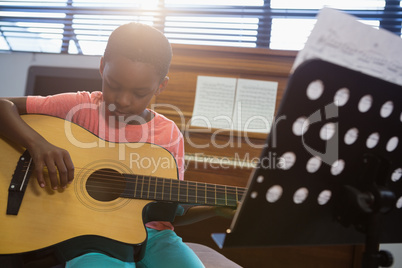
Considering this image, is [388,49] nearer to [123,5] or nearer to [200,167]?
[200,167]

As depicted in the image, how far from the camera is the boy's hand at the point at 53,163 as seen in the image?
105cm

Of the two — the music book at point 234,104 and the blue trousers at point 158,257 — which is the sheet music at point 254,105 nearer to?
the music book at point 234,104

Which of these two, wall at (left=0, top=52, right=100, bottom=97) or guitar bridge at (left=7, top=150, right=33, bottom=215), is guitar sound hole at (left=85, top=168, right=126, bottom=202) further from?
wall at (left=0, top=52, right=100, bottom=97)

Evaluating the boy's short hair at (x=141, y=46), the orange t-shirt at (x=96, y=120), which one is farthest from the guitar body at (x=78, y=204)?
the boy's short hair at (x=141, y=46)

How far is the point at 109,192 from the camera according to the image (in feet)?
3.67

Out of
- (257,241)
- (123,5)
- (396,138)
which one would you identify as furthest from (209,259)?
(123,5)

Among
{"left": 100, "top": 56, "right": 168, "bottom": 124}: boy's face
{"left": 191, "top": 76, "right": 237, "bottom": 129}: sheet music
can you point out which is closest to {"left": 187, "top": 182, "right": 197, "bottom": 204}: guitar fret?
{"left": 100, "top": 56, "right": 168, "bottom": 124}: boy's face

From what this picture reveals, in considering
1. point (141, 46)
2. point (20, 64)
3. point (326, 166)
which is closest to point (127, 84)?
point (141, 46)

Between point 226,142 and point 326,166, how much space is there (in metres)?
1.03

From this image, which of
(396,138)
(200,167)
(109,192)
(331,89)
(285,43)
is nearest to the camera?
(331,89)

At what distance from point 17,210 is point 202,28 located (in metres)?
1.87

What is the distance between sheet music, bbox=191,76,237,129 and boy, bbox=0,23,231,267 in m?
0.32

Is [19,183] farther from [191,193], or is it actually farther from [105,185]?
[191,193]

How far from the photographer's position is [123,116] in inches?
52.1
